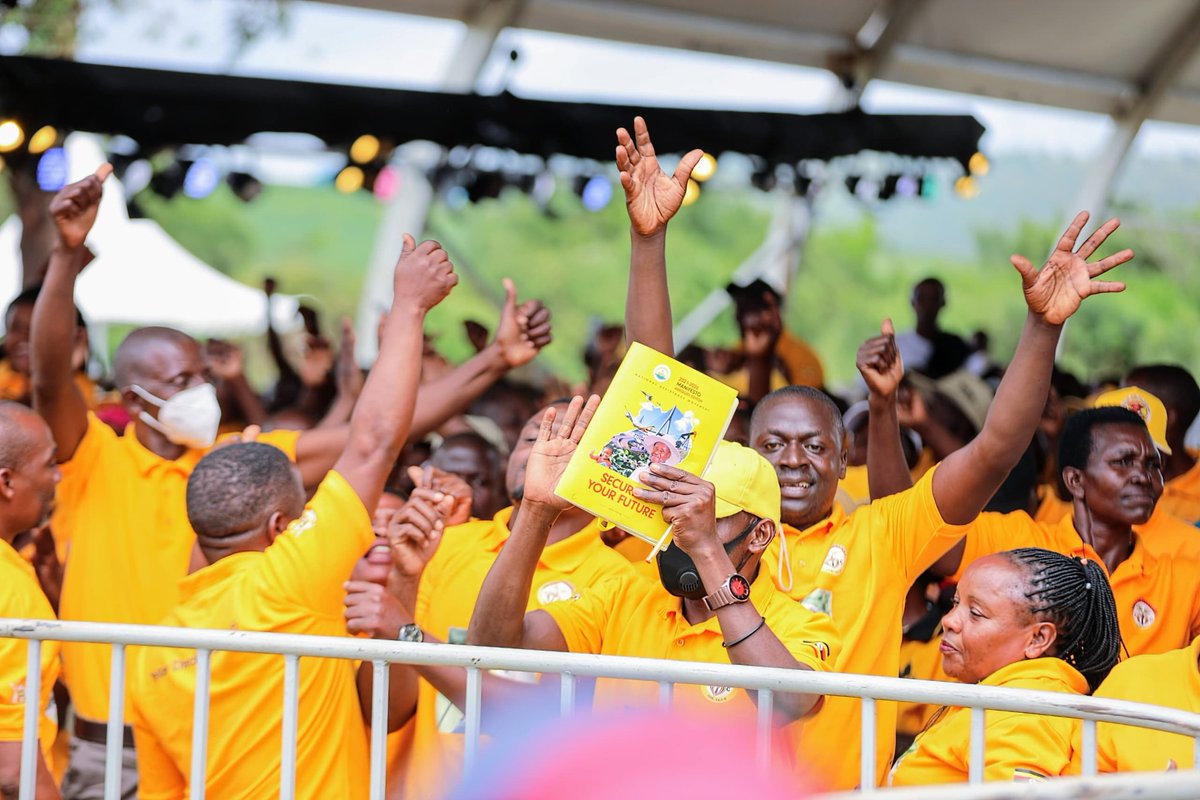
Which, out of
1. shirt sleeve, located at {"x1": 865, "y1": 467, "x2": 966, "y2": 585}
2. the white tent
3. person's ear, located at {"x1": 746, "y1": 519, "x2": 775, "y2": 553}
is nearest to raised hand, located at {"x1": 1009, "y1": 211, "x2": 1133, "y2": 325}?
shirt sleeve, located at {"x1": 865, "y1": 467, "x2": 966, "y2": 585}

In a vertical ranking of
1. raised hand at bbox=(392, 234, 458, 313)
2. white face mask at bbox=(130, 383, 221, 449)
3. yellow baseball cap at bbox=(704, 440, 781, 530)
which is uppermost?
raised hand at bbox=(392, 234, 458, 313)

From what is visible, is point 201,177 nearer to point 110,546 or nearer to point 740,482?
point 110,546

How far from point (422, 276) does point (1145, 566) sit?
7.75 ft

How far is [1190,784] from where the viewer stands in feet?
5.79

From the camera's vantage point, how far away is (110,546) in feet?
14.3

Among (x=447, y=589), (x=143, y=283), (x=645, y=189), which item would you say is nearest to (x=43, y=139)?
(x=143, y=283)

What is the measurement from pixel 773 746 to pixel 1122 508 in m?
1.96

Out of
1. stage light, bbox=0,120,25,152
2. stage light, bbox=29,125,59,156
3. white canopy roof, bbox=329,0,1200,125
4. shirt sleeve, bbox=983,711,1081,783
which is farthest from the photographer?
white canopy roof, bbox=329,0,1200,125

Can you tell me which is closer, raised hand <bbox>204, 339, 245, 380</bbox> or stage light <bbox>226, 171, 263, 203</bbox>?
raised hand <bbox>204, 339, 245, 380</bbox>

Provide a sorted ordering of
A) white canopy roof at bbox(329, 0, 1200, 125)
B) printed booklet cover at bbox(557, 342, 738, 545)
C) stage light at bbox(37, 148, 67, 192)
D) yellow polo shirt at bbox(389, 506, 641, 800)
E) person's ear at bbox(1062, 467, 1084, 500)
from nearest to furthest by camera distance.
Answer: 1. printed booklet cover at bbox(557, 342, 738, 545)
2. yellow polo shirt at bbox(389, 506, 641, 800)
3. person's ear at bbox(1062, 467, 1084, 500)
4. stage light at bbox(37, 148, 67, 192)
5. white canopy roof at bbox(329, 0, 1200, 125)

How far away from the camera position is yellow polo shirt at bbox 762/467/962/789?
337 cm

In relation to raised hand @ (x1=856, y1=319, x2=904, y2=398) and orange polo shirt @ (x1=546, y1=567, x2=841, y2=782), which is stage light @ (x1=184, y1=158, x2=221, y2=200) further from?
orange polo shirt @ (x1=546, y1=567, x2=841, y2=782)

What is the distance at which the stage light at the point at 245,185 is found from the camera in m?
9.93

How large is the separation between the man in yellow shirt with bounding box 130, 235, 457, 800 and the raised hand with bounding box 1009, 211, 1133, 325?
1625 millimetres
